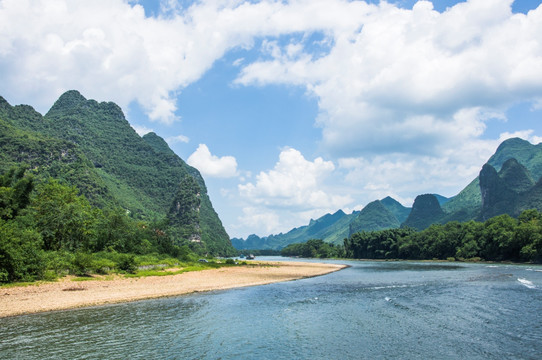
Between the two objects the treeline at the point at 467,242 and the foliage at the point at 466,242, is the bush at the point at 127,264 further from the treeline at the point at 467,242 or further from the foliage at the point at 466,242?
the foliage at the point at 466,242

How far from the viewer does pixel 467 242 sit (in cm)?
11400

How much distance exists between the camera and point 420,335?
21.2 metres

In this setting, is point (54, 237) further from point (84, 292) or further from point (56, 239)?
point (84, 292)

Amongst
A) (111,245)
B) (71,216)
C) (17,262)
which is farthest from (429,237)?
(17,262)

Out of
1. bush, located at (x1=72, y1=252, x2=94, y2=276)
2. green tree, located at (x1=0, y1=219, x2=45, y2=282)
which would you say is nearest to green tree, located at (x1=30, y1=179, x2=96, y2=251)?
bush, located at (x1=72, y1=252, x2=94, y2=276)

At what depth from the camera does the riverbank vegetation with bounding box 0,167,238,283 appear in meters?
35.1

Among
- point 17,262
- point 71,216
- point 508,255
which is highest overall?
point 71,216

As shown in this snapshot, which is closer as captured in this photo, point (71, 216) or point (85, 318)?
point (85, 318)

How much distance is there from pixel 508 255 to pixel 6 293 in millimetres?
111756

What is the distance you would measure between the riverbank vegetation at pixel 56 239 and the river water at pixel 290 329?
40.8 ft

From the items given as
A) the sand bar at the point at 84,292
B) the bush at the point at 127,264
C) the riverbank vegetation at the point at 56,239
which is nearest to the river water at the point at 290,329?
the sand bar at the point at 84,292

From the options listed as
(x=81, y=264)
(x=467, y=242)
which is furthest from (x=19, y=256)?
(x=467, y=242)

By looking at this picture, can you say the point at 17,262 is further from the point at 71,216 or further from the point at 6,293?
the point at 71,216

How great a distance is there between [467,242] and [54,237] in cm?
11640
